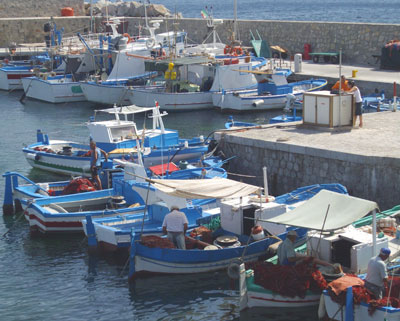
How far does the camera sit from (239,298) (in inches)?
529

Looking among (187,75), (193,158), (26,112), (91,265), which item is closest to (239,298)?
(91,265)

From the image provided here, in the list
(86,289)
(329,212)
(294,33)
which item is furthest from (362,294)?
(294,33)

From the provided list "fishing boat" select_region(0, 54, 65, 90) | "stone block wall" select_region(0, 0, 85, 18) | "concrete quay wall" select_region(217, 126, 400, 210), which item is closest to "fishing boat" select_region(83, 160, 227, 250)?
"concrete quay wall" select_region(217, 126, 400, 210)

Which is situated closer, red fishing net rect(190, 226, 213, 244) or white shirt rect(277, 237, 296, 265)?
Result: white shirt rect(277, 237, 296, 265)

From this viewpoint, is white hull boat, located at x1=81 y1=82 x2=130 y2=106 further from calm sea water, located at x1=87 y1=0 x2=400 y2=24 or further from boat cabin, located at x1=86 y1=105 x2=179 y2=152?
calm sea water, located at x1=87 y1=0 x2=400 y2=24

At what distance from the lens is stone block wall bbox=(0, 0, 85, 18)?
58.7 metres

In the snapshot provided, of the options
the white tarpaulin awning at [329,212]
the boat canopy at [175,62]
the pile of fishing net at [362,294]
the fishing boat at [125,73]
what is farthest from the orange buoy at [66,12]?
the pile of fishing net at [362,294]

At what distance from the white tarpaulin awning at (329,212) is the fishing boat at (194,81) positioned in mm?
20841

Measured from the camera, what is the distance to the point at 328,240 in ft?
43.3

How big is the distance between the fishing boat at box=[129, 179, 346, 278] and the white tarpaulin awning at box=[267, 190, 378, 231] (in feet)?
5.01

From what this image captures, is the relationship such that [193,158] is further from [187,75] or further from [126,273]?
[187,75]

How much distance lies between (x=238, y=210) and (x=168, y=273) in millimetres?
1892

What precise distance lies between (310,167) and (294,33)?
976 inches

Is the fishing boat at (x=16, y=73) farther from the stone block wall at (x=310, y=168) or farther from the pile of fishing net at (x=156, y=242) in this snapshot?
the pile of fishing net at (x=156, y=242)
